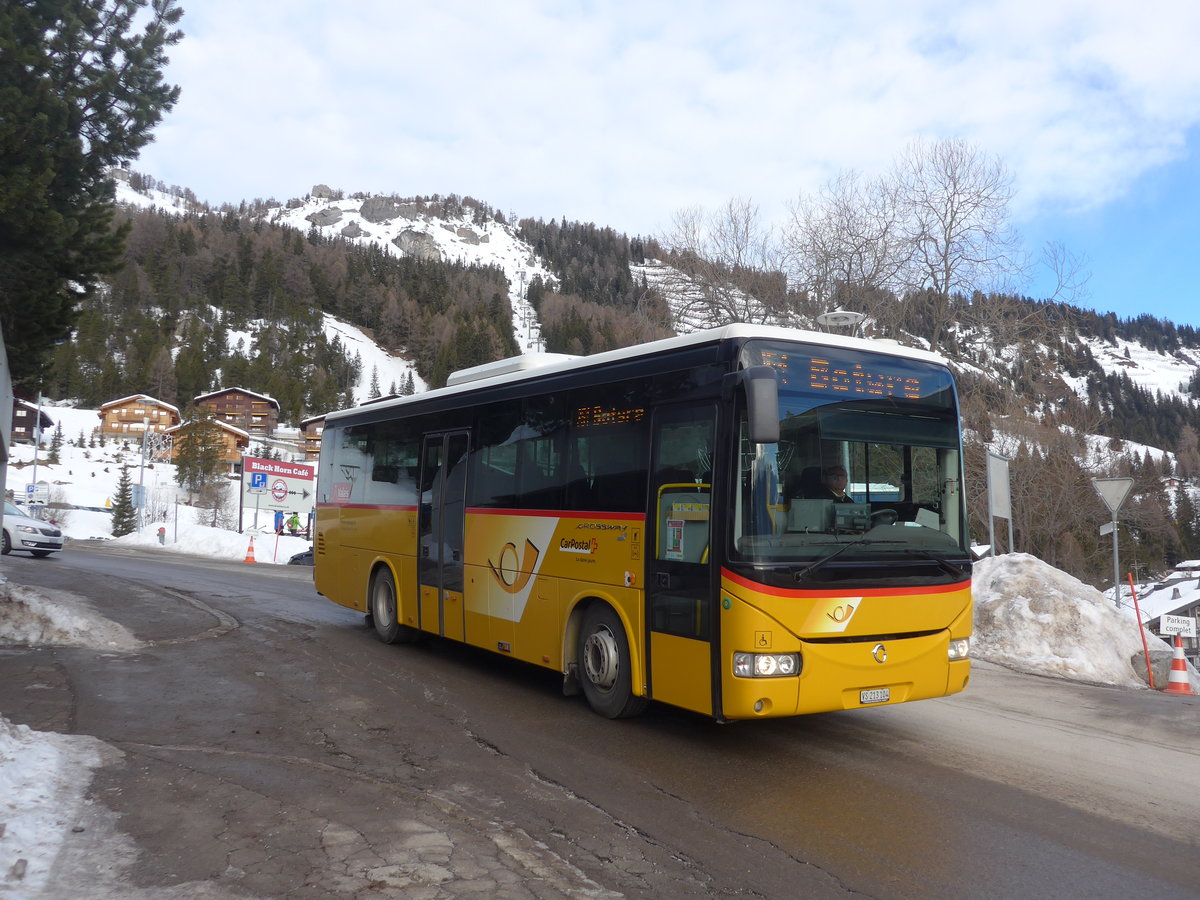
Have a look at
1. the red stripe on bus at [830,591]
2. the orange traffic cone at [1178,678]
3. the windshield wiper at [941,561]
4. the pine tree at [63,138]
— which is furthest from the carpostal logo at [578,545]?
the orange traffic cone at [1178,678]

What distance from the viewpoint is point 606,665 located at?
24.8 ft

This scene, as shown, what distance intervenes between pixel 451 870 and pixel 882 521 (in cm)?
382

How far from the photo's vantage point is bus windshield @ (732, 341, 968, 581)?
6250 millimetres

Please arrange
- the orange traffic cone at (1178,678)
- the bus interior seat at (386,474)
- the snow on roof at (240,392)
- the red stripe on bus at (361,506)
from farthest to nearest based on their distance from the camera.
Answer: the snow on roof at (240,392), the bus interior seat at (386,474), the red stripe on bus at (361,506), the orange traffic cone at (1178,678)

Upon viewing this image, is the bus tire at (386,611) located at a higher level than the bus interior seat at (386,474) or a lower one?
lower

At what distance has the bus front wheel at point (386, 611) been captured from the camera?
11.5m

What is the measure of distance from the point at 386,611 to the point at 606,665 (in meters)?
4.98

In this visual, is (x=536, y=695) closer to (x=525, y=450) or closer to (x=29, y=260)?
(x=525, y=450)

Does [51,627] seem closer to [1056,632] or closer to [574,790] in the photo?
[574,790]

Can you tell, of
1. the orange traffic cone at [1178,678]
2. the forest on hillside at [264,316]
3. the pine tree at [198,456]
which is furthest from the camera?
the forest on hillside at [264,316]

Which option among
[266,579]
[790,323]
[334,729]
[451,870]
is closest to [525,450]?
[334,729]

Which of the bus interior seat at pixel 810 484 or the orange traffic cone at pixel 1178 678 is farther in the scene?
the orange traffic cone at pixel 1178 678

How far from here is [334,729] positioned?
7.22 meters

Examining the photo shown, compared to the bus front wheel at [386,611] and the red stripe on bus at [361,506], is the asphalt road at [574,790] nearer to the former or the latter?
the bus front wheel at [386,611]
